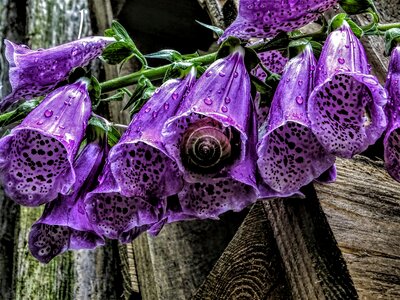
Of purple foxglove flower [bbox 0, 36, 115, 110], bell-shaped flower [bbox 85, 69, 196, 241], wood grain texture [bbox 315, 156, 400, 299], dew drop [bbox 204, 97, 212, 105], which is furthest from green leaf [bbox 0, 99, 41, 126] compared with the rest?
wood grain texture [bbox 315, 156, 400, 299]

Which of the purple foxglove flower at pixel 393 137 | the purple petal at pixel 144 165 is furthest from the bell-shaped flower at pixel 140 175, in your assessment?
the purple foxglove flower at pixel 393 137

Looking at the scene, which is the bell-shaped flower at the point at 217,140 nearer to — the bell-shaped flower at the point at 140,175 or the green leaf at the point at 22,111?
the bell-shaped flower at the point at 140,175

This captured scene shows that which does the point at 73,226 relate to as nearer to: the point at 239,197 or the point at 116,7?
the point at 239,197

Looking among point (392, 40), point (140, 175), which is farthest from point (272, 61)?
point (140, 175)

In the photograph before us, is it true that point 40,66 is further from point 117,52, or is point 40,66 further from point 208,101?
point 208,101

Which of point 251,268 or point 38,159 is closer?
point 38,159

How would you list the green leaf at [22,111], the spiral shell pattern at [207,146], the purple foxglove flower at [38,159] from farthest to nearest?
the green leaf at [22,111] < the purple foxglove flower at [38,159] < the spiral shell pattern at [207,146]

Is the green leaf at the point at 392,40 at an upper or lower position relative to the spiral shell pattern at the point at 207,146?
upper
